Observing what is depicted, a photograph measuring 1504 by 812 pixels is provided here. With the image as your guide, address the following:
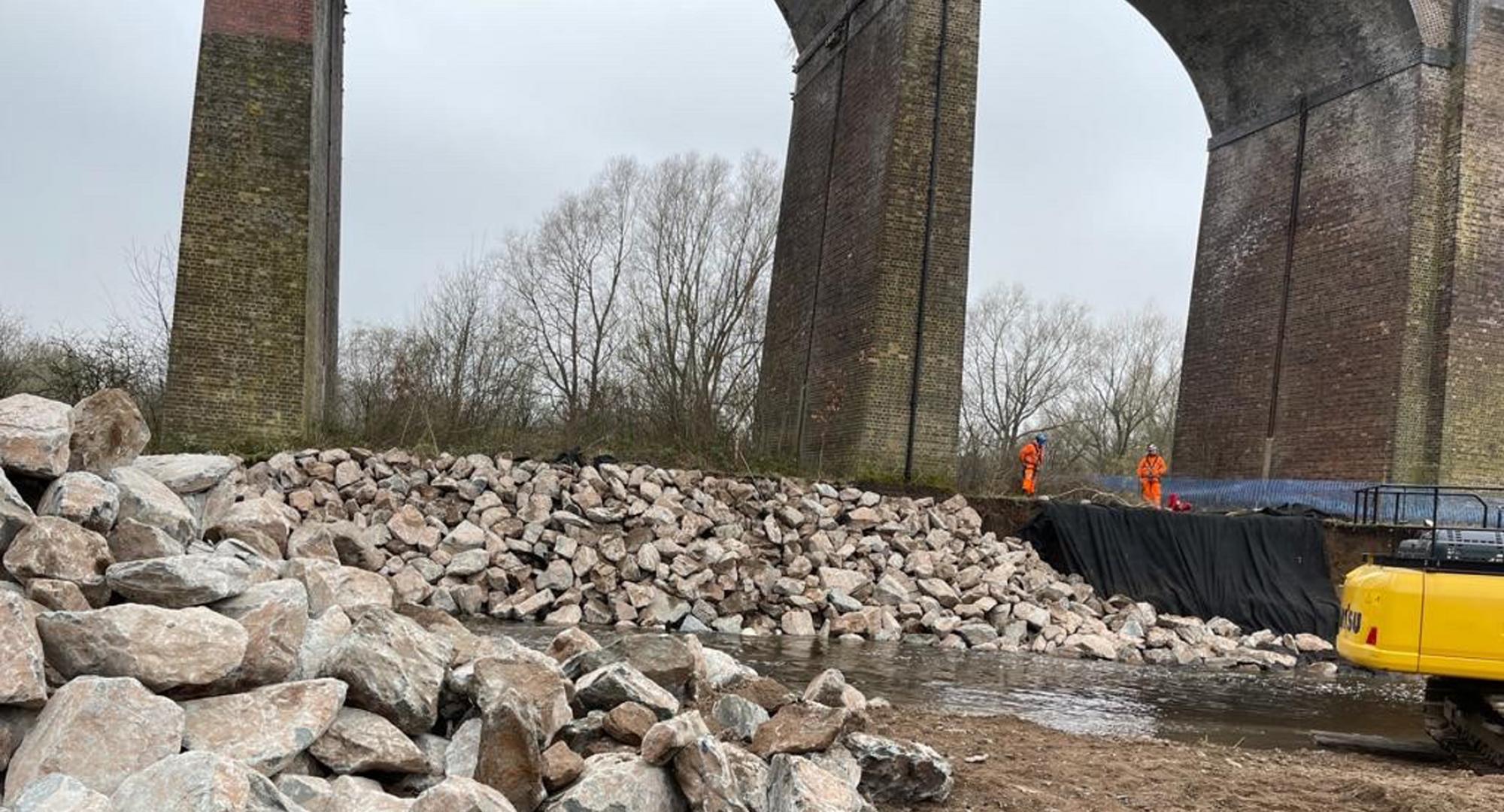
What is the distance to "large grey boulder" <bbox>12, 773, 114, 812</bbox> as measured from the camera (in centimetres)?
282

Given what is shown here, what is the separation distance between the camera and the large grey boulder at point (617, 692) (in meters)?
4.28

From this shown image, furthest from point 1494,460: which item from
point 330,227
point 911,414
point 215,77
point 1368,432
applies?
point 215,77

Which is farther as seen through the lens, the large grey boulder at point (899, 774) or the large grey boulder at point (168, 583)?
the large grey boulder at point (899, 774)

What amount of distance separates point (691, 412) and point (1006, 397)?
2456 cm

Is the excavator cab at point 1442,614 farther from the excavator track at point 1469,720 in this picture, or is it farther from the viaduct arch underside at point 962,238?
the viaduct arch underside at point 962,238

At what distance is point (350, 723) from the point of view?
12.0ft

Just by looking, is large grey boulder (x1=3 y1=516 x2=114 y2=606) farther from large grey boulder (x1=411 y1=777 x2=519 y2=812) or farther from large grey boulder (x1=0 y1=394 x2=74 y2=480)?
large grey boulder (x1=411 y1=777 x2=519 y2=812)

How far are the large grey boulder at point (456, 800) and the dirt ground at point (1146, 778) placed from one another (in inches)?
71.7

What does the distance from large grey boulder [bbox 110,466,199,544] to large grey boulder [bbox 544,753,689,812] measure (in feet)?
6.45

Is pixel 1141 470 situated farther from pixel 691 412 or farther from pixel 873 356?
pixel 691 412

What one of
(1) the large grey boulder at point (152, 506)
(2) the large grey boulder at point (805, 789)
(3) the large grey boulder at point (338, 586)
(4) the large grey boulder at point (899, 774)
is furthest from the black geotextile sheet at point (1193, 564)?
(1) the large grey boulder at point (152, 506)

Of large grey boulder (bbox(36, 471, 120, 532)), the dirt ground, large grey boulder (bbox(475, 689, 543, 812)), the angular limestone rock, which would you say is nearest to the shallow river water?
the dirt ground

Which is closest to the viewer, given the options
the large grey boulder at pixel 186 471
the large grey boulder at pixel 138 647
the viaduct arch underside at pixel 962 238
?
the large grey boulder at pixel 138 647

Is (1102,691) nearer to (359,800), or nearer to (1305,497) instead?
(359,800)
